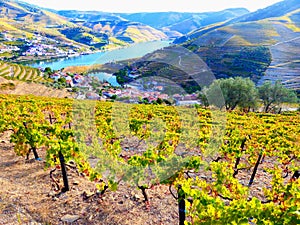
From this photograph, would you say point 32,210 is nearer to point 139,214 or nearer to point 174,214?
point 139,214

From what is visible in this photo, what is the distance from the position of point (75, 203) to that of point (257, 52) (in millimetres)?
121592

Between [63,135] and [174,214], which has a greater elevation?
[63,135]

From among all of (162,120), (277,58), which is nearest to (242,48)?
(277,58)

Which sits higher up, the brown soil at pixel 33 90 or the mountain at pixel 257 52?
the mountain at pixel 257 52

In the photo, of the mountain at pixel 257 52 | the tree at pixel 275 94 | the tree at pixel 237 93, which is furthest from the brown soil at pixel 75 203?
the mountain at pixel 257 52

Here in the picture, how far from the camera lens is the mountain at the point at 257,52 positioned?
97.3 m

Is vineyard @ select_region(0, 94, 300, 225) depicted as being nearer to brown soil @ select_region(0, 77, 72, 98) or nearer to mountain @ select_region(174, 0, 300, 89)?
brown soil @ select_region(0, 77, 72, 98)

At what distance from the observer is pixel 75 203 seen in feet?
28.0

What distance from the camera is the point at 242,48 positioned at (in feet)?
402

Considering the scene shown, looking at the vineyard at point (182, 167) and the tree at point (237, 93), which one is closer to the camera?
the vineyard at point (182, 167)

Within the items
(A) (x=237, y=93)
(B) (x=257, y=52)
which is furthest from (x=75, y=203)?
(B) (x=257, y=52)

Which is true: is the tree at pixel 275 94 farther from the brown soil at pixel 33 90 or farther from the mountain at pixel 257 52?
the mountain at pixel 257 52

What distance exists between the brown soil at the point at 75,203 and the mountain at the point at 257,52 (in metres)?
89.4

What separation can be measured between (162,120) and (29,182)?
1161cm
